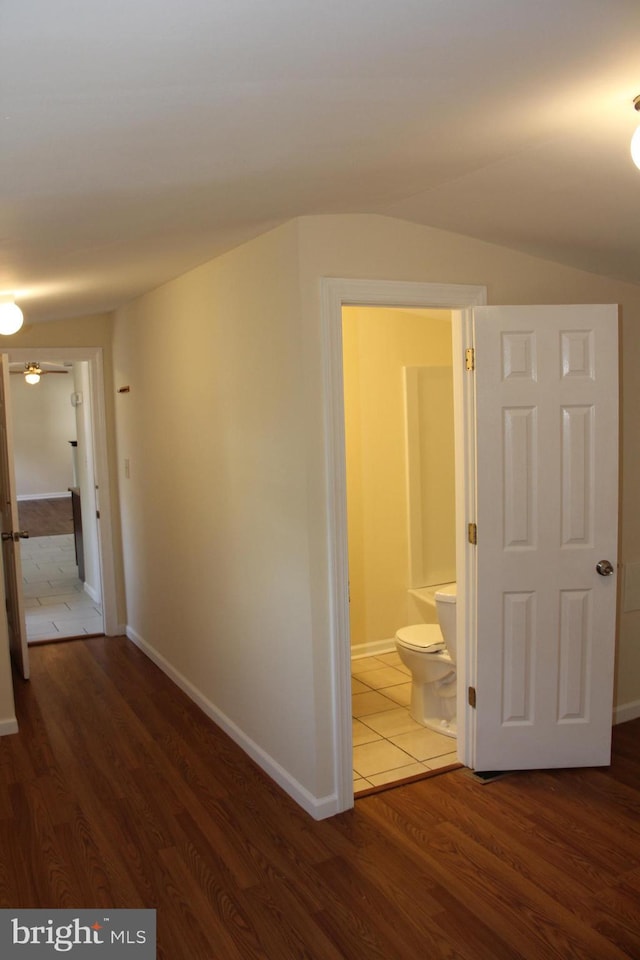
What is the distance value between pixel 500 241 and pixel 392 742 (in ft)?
7.76

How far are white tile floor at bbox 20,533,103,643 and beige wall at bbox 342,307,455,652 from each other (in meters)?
2.30

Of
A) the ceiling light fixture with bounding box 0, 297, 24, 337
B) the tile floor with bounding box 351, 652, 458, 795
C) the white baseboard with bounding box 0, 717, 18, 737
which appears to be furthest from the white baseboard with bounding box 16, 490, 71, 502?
the ceiling light fixture with bounding box 0, 297, 24, 337

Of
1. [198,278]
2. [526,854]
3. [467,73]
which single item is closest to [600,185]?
[467,73]

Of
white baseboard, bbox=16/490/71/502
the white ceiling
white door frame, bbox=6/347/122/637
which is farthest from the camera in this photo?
white baseboard, bbox=16/490/71/502

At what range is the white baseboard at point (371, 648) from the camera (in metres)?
4.96

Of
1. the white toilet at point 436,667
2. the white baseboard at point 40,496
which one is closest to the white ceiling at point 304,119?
the white toilet at point 436,667

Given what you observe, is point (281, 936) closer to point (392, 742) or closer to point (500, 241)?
point (392, 742)

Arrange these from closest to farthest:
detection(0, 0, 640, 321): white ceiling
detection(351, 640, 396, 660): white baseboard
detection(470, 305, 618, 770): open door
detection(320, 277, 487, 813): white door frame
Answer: detection(0, 0, 640, 321): white ceiling, detection(320, 277, 487, 813): white door frame, detection(470, 305, 618, 770): open door, detection(351, 640, 396, 660): white baseboard

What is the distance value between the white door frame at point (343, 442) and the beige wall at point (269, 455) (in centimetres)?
3

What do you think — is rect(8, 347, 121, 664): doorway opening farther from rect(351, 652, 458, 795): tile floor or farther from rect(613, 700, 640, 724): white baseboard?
rect(613, 700, 640, 724): white baseboard

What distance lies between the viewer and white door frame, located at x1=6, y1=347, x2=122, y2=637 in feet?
17.8

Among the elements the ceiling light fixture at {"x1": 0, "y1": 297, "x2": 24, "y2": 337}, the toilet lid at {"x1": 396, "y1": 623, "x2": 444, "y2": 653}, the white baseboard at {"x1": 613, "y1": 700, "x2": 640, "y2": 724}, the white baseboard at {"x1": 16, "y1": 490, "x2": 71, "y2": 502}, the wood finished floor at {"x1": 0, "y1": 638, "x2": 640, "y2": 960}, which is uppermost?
the ceiling light fixture at {"x1": 0, "y1": 297, "x2": 24, "y2": 337}

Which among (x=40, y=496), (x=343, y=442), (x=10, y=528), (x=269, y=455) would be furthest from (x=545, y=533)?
(x=40, y=496)

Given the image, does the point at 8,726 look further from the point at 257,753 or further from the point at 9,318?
the point at 9,318
